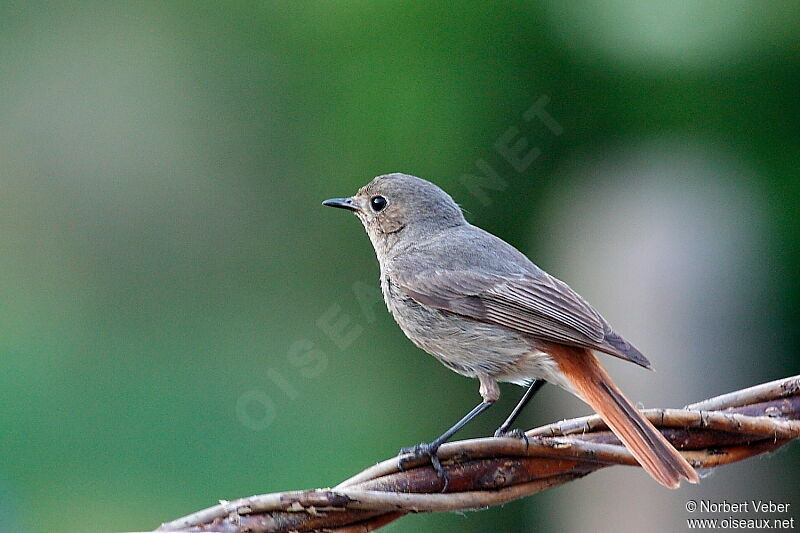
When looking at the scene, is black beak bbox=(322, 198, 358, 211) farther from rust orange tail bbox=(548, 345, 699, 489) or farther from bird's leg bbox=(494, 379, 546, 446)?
rust orange tail bbox=(548, 345, 699, 489)

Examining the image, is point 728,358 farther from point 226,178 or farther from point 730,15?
point 226,178

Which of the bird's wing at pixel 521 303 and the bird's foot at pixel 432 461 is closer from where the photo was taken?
the bird's foot at pixel 432 461

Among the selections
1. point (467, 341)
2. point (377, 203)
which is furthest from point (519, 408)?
point (377, 203)

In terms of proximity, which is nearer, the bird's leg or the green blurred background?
the bird's leg

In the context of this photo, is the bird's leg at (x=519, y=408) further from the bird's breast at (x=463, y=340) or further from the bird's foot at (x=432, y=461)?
the bird's foot at (x=432, y=461)

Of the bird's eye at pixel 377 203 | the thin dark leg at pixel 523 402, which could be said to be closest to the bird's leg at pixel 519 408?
the thin dark leg at pixel 523 402

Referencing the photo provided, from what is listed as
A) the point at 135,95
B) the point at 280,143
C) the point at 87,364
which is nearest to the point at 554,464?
the point at 87,364

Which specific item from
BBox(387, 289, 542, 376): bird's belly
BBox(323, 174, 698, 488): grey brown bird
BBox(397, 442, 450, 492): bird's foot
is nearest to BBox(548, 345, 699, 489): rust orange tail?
BBox(323, 174, 698, 488): grey brown bird
